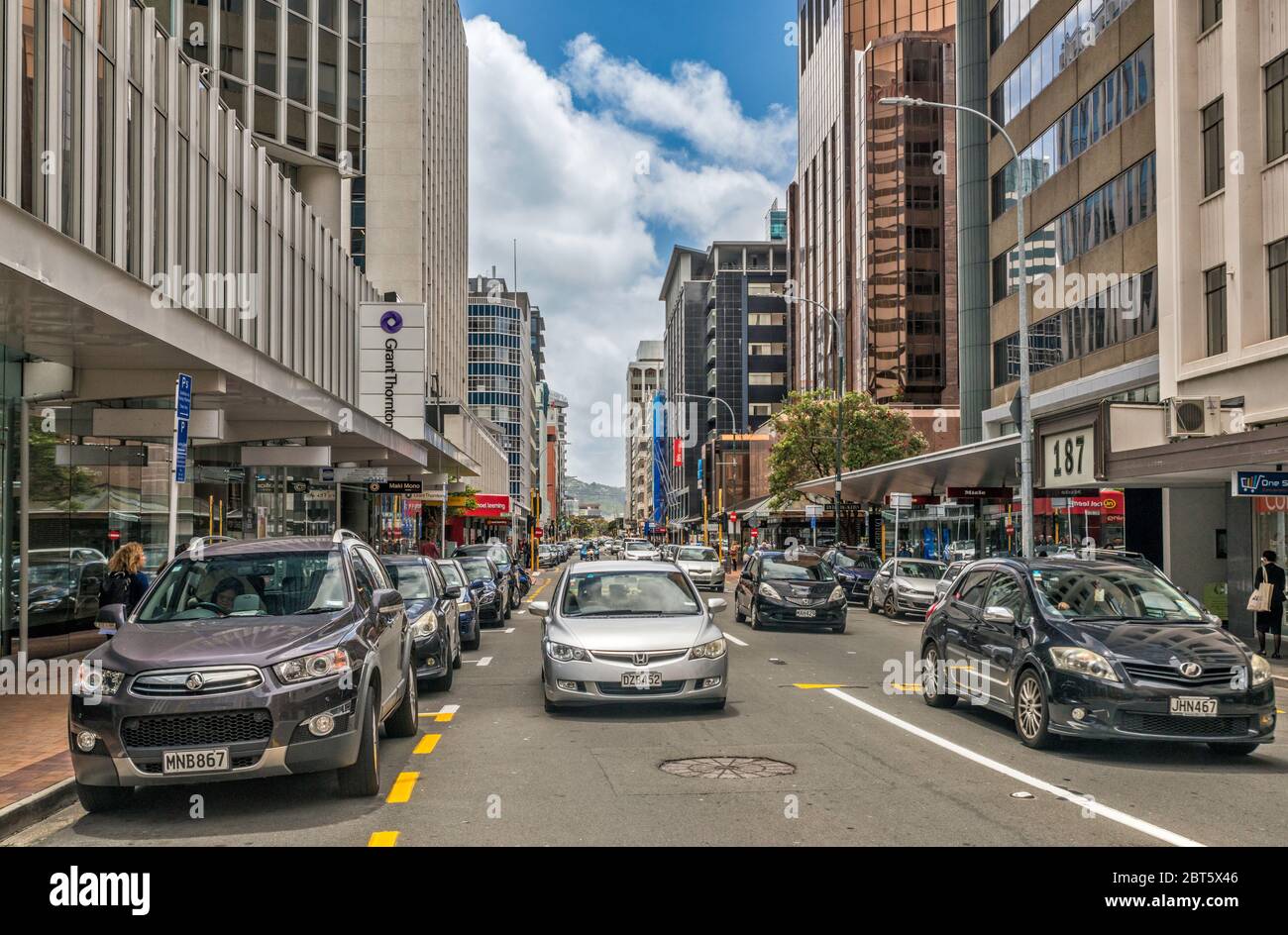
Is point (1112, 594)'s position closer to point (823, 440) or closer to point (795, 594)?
point (795, 594)

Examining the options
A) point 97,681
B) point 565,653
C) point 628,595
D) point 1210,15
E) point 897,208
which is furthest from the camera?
point 897,208

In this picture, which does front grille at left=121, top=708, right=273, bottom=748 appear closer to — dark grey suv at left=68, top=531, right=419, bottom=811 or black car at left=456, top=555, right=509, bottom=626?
dark grey suv at left=68, top=531, right=419, bottom=811

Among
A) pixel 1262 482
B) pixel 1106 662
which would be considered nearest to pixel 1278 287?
pixel 1262 482

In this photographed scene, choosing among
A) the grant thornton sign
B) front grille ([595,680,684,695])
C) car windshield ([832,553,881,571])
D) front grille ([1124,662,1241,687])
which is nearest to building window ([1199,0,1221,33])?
car windshield ([832,553,881,571])

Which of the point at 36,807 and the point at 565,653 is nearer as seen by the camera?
the point at 36,807

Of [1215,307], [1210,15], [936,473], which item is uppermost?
[1210,15]

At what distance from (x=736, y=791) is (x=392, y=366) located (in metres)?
28.1

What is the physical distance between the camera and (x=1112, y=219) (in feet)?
97.8

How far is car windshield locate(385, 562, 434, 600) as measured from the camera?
14672 millimetres

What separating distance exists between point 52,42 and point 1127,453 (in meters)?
18.7

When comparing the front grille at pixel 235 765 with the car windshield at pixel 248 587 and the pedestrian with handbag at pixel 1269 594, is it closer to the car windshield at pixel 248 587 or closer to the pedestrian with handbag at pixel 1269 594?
the car windshield at pixel 248 587

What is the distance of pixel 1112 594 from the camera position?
10.3m

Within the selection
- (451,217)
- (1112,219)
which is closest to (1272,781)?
(1112,219)

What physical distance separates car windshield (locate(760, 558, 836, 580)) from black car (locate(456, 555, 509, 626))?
5668mm
